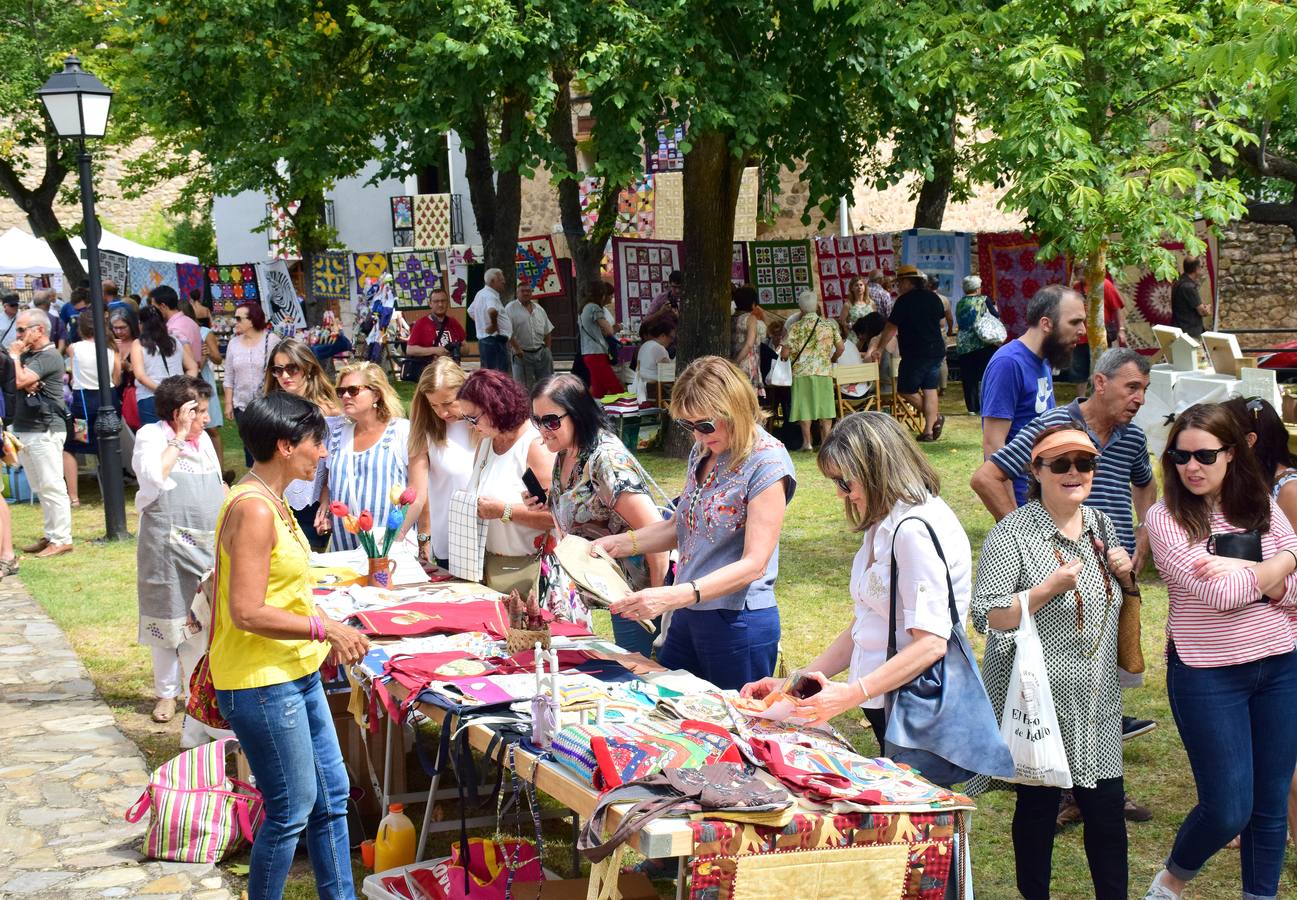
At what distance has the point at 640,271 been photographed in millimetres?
19000

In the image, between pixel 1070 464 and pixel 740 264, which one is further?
pixel 740 264

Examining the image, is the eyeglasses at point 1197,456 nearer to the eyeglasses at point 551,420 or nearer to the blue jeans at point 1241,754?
the blue jeans at point 1241,754

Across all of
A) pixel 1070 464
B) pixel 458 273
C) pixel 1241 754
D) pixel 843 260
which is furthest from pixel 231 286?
pixel 1241 754

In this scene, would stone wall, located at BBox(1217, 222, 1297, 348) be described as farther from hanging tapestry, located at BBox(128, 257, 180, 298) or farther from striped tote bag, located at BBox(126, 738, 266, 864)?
striped tote bag, located at BBox(126, 738, 266, 864)

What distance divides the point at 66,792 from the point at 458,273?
67.4 feet

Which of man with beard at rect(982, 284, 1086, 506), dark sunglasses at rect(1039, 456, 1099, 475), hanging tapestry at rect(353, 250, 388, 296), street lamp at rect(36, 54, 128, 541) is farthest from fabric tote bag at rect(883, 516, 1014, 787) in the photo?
hanging tapestry at rect(353, 250, 388, 296)

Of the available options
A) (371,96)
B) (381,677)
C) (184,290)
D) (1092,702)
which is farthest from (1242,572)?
(184,290)

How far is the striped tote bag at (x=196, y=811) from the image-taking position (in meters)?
5.06

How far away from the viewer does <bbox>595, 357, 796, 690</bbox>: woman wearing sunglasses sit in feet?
13.5

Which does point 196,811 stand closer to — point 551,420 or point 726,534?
point 551,420

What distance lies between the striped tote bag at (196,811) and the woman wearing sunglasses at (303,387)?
1653mm

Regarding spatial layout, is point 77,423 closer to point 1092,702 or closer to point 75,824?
point 75,824

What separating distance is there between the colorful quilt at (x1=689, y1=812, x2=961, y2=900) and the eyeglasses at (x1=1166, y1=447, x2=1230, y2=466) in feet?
4.44

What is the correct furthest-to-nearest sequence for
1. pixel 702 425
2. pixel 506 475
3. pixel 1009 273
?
pixel 1009 273 → pixel 506 475 → pixel 702 425
